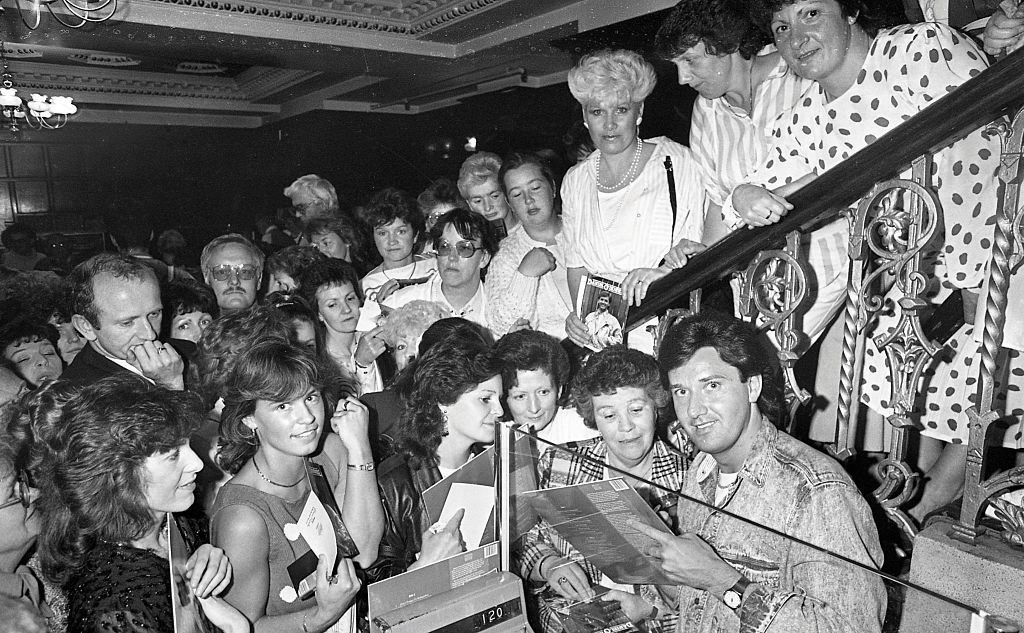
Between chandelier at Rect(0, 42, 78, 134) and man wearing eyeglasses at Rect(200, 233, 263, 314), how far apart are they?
0.77 m

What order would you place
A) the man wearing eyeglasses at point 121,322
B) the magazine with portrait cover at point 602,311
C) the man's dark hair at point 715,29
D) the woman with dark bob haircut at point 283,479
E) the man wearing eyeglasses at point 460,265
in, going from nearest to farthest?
the woman with dark bob haircut at point 283,479 → the man's dark hair at point 715,29 → the magazine with portrait cover at point 602,311 → the man wearing eyeglasses at point 121,322 → the man wearing eyeglasses at point 460,265

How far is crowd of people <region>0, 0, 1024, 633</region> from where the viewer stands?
1506 millimetres

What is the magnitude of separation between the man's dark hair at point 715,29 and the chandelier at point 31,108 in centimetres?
243

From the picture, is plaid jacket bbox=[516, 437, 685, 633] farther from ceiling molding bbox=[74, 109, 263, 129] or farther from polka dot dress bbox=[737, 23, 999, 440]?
ceiling molding bbox=[74, 109, 263, 129]

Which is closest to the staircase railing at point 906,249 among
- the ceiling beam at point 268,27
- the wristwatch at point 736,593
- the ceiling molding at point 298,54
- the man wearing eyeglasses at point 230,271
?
the wristwatch at point 736,593

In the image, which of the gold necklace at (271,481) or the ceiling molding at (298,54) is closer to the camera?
the gold necklace at (271,481)

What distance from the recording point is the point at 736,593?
4.40 ft

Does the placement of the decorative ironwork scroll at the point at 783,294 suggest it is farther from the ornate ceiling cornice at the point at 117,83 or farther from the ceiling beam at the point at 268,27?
the ceiling beam at the point at 268,27

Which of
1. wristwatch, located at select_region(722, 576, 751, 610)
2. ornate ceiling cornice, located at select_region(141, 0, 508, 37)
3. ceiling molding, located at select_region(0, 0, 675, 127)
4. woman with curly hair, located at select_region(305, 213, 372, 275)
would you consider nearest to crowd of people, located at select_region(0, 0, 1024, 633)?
wristwatch, located at select_region(722, 576, 751, 610)

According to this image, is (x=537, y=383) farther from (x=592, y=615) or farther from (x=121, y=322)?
(x=121, y=322)

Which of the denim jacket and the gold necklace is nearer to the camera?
the denim jacket

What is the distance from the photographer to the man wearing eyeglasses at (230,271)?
3.33 metres

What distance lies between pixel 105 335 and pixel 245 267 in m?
0.93

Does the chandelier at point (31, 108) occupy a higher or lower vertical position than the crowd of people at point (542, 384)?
higher
